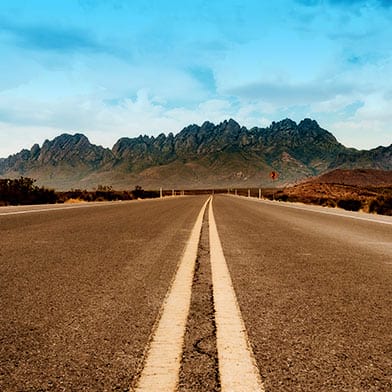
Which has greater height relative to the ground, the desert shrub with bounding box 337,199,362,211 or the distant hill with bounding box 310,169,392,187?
the distant hill with bounding box 310,169,392,187

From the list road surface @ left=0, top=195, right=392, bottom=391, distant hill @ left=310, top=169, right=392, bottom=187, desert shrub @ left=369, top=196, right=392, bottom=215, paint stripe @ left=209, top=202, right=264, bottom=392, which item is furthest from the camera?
distant hill @ left=310, top=169, right=392, bottom=187

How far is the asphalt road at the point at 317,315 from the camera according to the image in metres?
2.05

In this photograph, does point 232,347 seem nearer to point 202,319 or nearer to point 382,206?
point 202,319

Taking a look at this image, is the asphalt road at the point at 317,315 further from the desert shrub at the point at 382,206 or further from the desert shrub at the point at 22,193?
the desert shrub at the point at 22,193

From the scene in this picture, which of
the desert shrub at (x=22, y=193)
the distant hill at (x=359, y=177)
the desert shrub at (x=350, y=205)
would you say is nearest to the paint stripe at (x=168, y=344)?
the desert shrub at (x=350, y=205)

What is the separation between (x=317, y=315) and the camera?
307 cm

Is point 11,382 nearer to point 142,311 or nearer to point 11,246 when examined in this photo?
point 142,311

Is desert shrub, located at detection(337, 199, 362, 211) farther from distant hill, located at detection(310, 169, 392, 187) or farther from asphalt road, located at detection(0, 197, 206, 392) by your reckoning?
distant hill, located at detection(310, 169, 392, 187)

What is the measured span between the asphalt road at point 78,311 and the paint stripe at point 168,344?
6 centimetres

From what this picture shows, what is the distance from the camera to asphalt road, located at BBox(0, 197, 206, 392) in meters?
2.04

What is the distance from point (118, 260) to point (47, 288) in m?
1.61

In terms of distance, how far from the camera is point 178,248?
6.64 meters

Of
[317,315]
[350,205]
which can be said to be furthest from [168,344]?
[350,205]

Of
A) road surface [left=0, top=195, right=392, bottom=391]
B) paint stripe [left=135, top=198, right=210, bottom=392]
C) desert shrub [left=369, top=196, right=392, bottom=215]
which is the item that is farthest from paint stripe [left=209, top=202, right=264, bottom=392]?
desert shrub [left=369, top=196, right=392, bottom=215]
